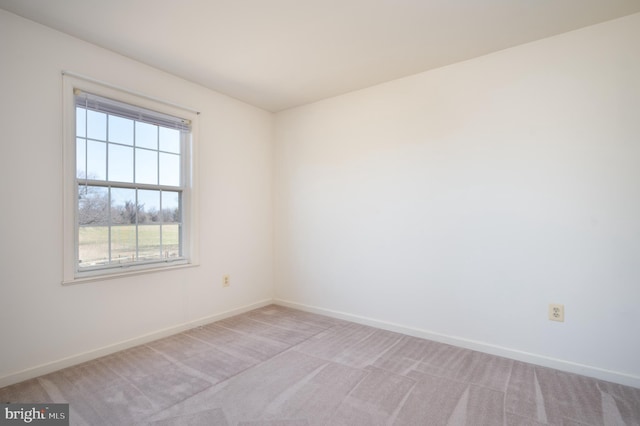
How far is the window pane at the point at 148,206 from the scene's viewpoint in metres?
2.90

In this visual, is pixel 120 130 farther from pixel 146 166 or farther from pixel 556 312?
pixel 556 312

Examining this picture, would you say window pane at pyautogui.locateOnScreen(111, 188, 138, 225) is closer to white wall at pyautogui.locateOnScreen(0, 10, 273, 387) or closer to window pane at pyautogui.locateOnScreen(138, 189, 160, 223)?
window pane at pyautogui.locateOnScreen(138, 189, 160, 223)

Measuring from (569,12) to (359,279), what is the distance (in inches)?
107

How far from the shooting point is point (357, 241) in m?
3.45

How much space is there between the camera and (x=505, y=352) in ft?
8.36

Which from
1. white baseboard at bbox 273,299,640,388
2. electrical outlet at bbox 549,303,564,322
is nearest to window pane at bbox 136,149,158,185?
white baseboard at bbox 273,299,640,388

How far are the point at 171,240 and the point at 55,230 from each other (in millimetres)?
950

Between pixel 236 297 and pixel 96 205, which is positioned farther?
pixel 236 297

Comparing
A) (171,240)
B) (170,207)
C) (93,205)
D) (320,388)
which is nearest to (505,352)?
(320,388)

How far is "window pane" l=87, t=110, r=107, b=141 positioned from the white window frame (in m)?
0.12

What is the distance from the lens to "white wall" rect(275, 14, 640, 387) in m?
2.21

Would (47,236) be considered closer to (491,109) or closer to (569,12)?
(491,109)

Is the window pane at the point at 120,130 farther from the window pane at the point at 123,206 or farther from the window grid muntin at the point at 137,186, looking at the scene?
the window pane at the point at 123,206

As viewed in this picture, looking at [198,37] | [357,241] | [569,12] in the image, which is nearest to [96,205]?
[198,37]
